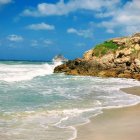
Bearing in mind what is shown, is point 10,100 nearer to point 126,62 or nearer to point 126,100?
point 126,100

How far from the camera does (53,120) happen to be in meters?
13.9

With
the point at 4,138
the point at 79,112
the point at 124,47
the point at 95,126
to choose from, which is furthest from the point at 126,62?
the point at 4,138

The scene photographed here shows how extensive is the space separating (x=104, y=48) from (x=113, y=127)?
116 ft

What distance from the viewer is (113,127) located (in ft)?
41.6

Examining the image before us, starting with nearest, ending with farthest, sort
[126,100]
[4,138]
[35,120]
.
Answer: [4,138]
[35,120]
[126,100]

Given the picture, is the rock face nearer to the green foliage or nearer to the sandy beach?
the green foliage

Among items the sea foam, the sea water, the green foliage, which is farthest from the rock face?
the sea water

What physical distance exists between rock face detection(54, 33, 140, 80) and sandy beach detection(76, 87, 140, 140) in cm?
2138

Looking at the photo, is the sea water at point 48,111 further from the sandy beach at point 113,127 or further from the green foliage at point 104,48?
the green foliage at point 104,48

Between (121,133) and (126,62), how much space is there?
29644 mm

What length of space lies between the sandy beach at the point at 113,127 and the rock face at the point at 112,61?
2138cm

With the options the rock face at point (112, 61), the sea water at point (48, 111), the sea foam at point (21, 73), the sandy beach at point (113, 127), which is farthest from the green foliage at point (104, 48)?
the sandy beach at point (113, 127)

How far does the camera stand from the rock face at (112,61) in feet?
129

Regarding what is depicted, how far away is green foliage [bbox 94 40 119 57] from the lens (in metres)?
46.7
